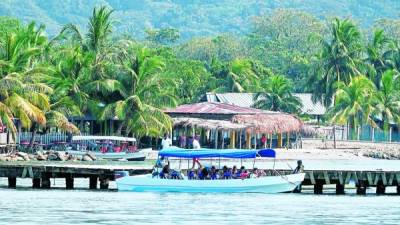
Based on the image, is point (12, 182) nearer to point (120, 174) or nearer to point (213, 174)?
point (120, 174)

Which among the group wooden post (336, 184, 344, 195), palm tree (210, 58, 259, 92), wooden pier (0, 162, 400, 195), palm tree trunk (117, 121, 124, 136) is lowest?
wooden post (336, 184, 344, 195)

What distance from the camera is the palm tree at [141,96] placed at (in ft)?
296

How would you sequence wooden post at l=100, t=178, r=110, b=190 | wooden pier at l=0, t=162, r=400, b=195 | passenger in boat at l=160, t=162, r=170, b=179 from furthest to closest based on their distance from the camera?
wooden post at l=100, t=178, r=110, b=190
wooden pier at l=0, t=162, r=400, b=195
passenger in boat at l=160, t=162, r=170, b=179

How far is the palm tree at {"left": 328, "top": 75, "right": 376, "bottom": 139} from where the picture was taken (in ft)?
339

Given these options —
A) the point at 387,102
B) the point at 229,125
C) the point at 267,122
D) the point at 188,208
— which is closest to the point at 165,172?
the point at 188,208

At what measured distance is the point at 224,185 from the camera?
187 ft

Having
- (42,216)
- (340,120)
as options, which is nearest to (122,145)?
(340,120)

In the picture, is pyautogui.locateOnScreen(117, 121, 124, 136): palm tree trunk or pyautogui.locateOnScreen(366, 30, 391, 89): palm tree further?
pyautogui.locateOnScreen(366, 30, 391, 89): palm tree

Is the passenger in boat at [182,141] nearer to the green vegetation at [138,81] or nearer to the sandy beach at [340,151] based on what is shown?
the sandy beach at [340,151]

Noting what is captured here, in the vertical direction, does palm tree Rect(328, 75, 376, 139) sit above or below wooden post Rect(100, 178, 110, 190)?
above

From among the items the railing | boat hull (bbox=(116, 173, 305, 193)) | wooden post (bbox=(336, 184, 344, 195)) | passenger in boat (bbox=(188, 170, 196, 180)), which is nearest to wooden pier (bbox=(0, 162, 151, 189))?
boat hull (bbox=(116, 173, 305, 193))

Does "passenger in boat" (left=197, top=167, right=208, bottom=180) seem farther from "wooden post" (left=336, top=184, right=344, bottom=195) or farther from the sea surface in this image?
"wooden post" (left=336, top=184, right=344, bottom=195)

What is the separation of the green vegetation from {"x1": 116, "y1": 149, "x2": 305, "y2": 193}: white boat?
2164 centimetres

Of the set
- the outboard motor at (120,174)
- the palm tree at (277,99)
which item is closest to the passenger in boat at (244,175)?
the outboard motor at (120,174)
